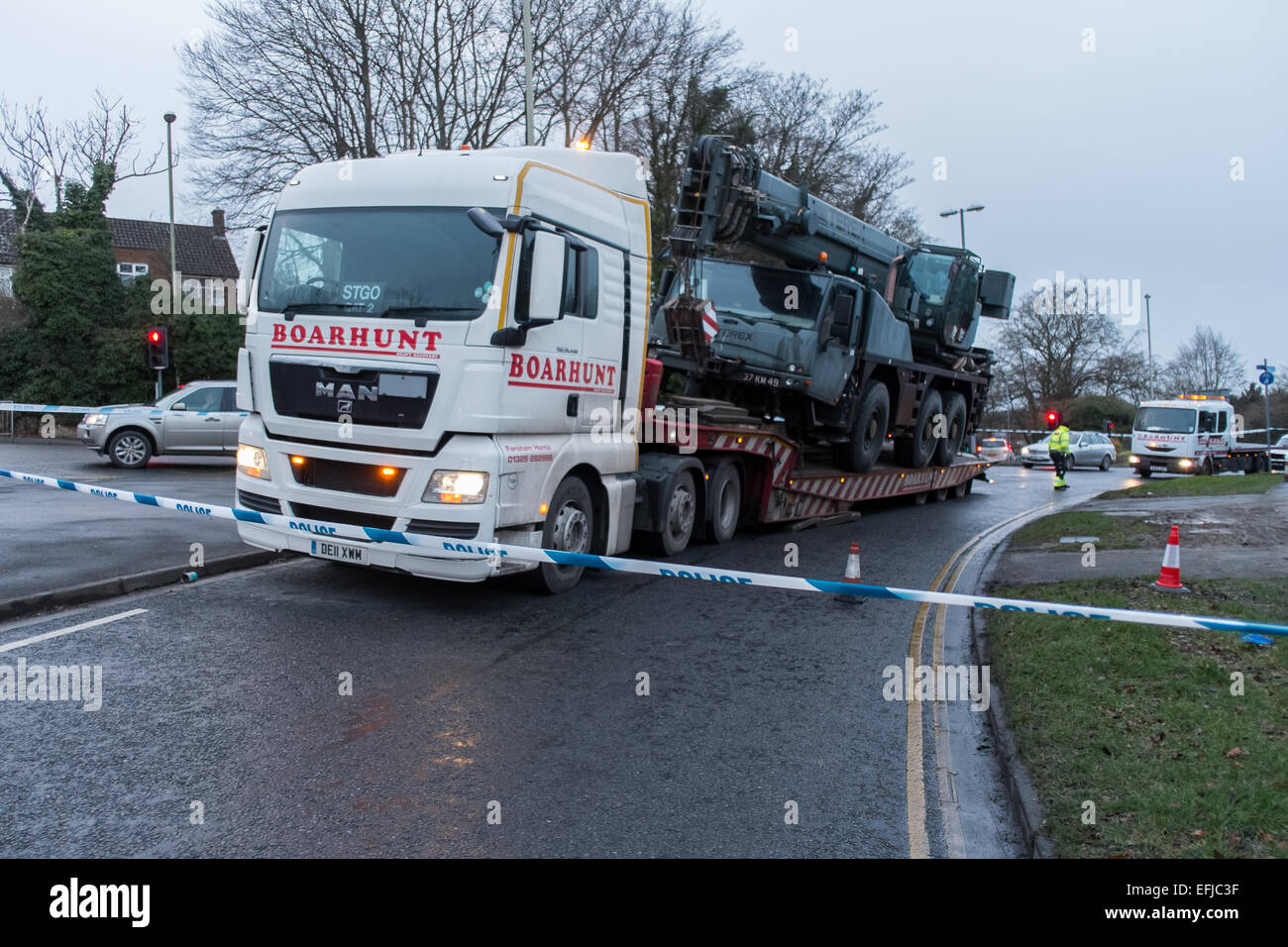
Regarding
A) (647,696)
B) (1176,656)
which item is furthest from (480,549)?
(1176,656)

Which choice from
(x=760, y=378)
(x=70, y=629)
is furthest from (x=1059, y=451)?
(x=70, y=629)

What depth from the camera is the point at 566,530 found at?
8000mm

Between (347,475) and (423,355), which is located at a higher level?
(423,355)

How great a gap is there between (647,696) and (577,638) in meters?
1.24

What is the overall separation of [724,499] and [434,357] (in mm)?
5007

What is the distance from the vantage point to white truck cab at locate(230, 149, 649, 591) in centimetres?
686

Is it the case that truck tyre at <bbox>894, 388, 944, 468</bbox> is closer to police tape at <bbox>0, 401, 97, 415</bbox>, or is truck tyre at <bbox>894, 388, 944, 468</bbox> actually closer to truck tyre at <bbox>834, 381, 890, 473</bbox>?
truck tyre at <bbox>834, 381, 890, 473</bbox>

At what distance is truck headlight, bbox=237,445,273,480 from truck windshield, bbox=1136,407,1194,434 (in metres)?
27.8

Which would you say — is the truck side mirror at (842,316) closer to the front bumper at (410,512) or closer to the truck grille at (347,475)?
the front bumper at (410,512)

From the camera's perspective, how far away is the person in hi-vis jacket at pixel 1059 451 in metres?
24.0

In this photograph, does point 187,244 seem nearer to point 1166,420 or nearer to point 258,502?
point 1166,420

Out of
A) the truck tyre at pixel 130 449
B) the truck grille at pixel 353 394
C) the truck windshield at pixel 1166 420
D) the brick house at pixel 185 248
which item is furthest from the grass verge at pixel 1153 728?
the brick house at pixel 185 248

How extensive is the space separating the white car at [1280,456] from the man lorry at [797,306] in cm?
1947
